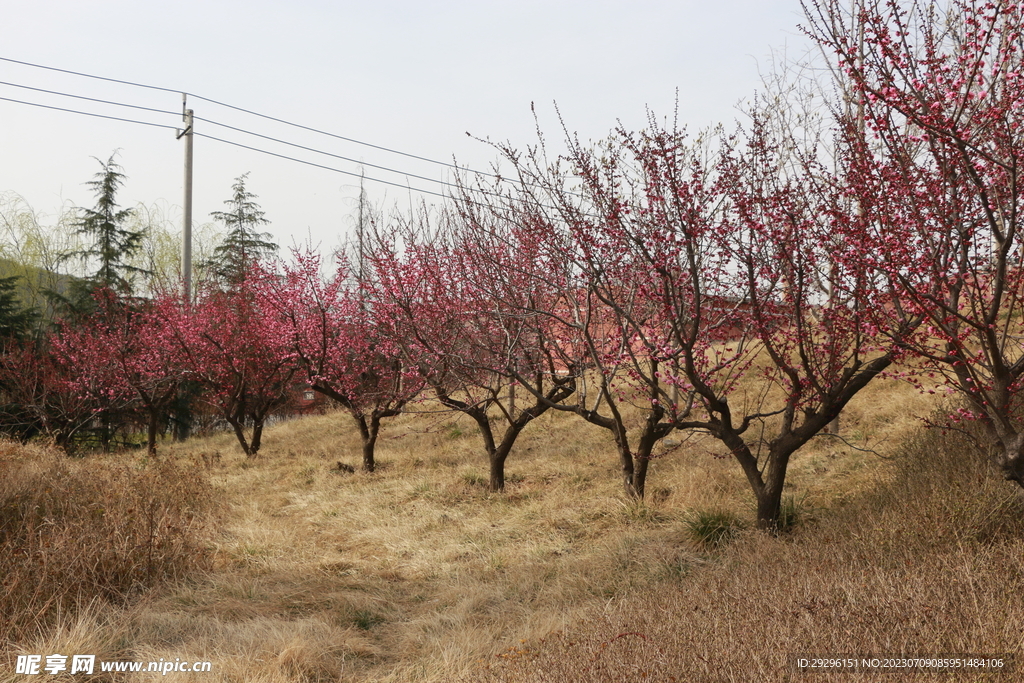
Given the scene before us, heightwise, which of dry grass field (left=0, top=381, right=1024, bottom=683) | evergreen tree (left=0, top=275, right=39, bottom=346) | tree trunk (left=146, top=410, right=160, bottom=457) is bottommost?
dry grass field (left=0, top=381, right=1024, bottom=683)

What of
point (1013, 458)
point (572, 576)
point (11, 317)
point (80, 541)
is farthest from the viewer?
point (11, 317)

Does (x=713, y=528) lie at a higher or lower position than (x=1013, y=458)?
lower

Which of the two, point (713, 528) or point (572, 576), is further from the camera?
point (713, 528)

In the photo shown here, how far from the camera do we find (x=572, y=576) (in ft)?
19.6

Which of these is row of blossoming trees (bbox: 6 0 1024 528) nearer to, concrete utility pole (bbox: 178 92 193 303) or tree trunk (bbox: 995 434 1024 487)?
tree trunk (bbox: 995 434 1024 487)

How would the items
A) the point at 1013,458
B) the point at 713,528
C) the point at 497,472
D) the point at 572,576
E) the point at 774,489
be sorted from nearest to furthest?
the point at 1013,458 < the point at 572,576 < the point at 774,489 < the point at 713,528 < the point at 497,472

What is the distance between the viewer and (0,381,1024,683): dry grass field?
3279 mm

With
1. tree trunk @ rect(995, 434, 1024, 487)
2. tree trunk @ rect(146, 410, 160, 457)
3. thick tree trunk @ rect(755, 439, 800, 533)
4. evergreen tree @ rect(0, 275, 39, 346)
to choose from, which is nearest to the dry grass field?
thick tree trunk @ rect(755, 439, 800, 533)

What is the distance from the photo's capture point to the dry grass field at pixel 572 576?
3.28 meters

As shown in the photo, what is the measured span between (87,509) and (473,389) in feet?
19.9

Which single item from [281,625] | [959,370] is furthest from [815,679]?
[281,625]

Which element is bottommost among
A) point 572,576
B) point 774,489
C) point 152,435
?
point 572,576

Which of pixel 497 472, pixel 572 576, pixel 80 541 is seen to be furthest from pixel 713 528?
pixel 80 541

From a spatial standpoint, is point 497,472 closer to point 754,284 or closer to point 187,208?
point 754,284
